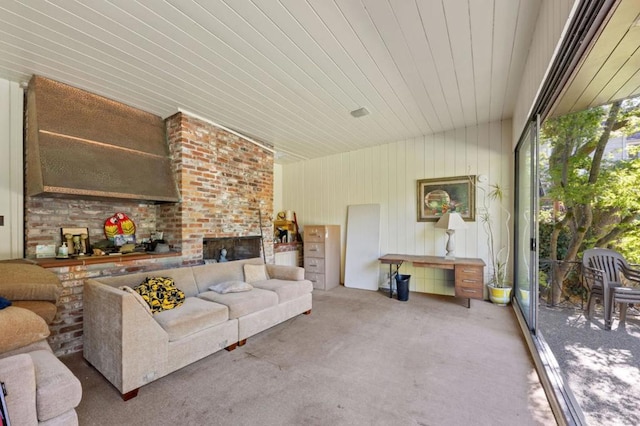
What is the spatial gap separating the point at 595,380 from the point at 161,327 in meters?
3.08

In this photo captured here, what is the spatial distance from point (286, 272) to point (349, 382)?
1.87 m

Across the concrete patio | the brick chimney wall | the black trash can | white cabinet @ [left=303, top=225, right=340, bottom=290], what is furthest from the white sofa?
the concrete patio

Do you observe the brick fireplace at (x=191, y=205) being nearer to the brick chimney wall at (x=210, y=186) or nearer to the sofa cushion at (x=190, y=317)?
the brick chimney wall at (x=210, y=186)

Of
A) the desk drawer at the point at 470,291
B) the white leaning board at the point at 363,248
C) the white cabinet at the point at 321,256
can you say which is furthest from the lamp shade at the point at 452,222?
the white cabinet at the point at 321,256

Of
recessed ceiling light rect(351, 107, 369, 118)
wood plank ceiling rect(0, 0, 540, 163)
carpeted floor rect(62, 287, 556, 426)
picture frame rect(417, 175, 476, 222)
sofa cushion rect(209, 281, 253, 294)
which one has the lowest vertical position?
carpeted floor rect(62, 287, 556, 426)

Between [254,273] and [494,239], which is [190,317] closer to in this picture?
[254,273]

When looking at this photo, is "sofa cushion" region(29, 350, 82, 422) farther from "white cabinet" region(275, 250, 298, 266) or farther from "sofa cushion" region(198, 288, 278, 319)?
"white cabinet" region(275, 250, 298, 266)

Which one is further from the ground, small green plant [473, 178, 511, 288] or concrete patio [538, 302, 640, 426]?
small green plant [473, 178, 511, 288]

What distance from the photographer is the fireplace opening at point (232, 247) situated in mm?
4090

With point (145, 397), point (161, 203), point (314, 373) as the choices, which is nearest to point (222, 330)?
point (145, 397)

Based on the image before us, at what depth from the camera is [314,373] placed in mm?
2197

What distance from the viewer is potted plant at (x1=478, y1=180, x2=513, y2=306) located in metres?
4.02

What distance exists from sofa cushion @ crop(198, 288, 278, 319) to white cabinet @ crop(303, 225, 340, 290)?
1.91m

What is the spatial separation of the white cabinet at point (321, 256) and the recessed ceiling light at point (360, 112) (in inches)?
82.2
